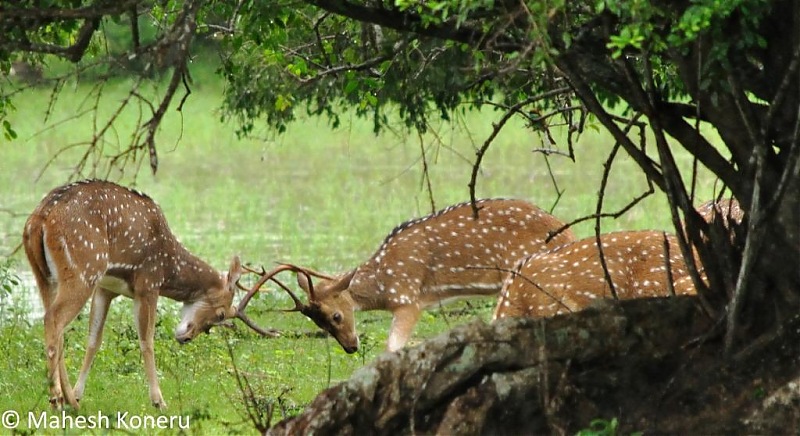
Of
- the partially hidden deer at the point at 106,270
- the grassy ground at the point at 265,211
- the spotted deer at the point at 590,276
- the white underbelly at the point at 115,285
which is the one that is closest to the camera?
the spotted deer at the point at 590,276

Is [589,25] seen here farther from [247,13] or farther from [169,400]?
[169,400]

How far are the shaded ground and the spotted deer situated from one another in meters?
1.41

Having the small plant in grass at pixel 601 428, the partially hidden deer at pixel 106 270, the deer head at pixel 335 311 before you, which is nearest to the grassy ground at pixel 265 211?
the deer head at pixel 335 311

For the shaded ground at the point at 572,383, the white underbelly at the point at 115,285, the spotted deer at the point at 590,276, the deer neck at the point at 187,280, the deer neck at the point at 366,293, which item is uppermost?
the deer neck at the point at 187,280

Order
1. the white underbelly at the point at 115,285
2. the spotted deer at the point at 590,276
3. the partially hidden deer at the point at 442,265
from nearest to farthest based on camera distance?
the spotted deer at the point at 590,276, the white underbelly at the point at 115,285, the partially hidden deer at the point at 442,265

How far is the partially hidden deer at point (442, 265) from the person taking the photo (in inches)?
385

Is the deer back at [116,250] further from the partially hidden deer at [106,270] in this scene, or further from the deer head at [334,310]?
the deer head at [334,310]

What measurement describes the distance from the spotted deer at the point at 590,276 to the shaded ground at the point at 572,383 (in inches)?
55.6

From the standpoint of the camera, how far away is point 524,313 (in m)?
7.25

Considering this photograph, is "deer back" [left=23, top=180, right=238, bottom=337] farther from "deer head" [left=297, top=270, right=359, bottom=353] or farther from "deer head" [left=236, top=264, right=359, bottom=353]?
"deer head" [left=297, top=270, right=359, bottom=353]

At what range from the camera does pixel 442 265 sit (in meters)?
9.90

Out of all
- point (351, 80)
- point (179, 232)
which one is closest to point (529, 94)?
point (351, 80)

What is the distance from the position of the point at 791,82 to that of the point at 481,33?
4.19 feet

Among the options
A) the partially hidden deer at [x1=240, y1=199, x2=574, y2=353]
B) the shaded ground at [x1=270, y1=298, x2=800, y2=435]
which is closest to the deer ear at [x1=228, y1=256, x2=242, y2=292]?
the partially hidden deer at [x1=240, y1=199, x2=574, y2=353]
